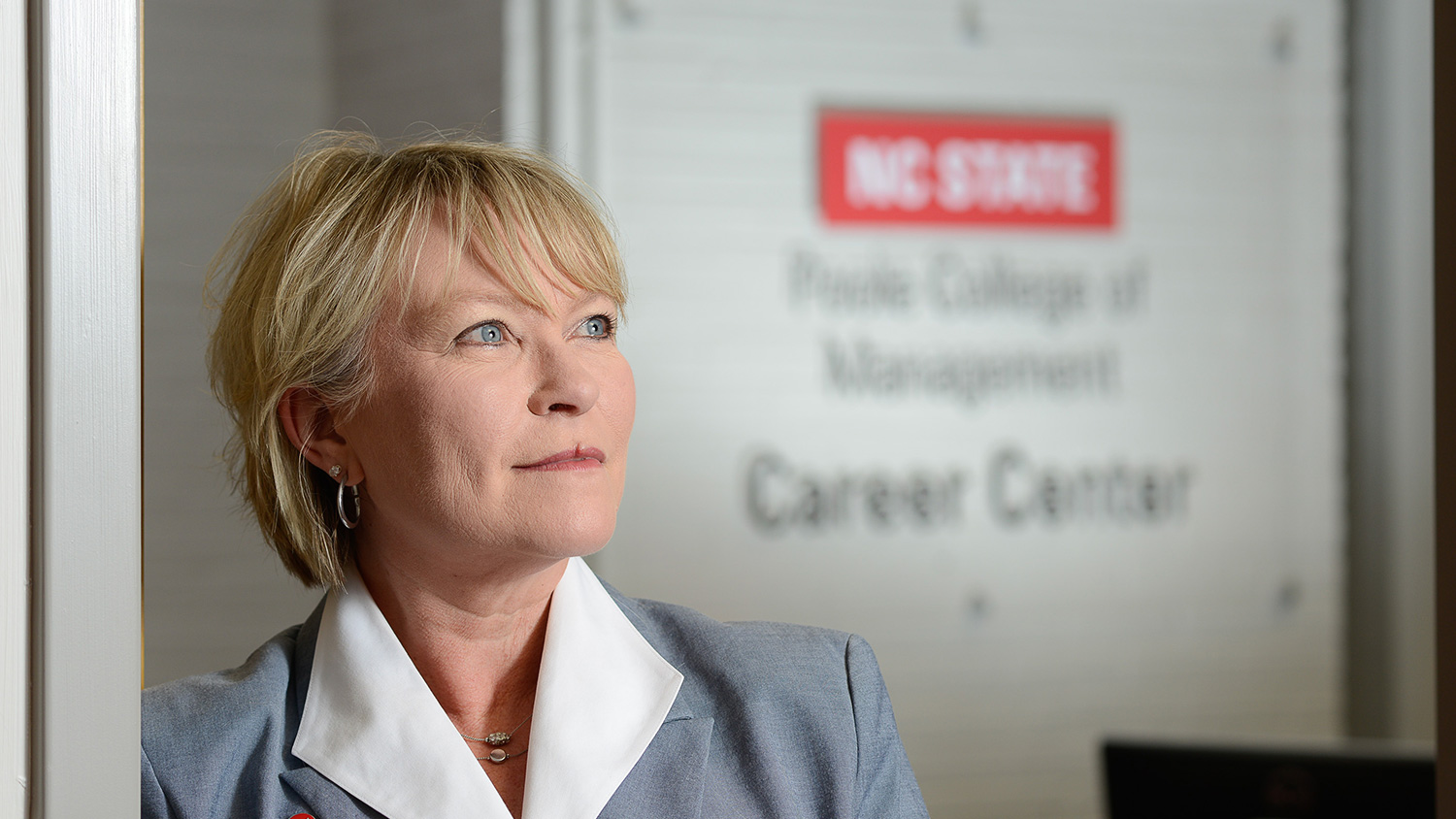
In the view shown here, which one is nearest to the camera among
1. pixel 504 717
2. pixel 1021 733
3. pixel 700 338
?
pixel 504 717

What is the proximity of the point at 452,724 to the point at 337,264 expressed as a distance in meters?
0.34

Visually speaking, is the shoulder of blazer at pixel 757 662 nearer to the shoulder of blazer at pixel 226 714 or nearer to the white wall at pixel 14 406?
the shoulder of blazer at pixel 226 714

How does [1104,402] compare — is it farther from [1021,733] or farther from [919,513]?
[1021,733]

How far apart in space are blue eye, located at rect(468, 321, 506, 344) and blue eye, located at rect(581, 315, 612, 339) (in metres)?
0.07

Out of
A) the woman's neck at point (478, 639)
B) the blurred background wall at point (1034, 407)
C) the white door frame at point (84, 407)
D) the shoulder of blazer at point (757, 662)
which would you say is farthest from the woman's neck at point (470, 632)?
the blurred background wall at point (1034, 407)

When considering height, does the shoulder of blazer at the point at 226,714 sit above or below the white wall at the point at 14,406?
below

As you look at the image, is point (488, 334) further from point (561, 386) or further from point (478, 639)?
point (478, 639)

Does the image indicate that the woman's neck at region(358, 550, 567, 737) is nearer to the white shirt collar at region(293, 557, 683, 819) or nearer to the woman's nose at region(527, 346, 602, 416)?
the white shirt collar at region(293, 557, 683, 819)

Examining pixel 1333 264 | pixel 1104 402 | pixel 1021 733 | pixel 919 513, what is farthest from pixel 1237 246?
pixel 1021 733

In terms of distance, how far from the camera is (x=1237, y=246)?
3439 mm

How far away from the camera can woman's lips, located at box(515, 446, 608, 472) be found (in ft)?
2.93

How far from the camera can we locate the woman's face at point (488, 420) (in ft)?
2.91

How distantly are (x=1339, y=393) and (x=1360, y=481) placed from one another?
24 cm

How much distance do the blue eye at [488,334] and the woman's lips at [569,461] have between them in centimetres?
9
